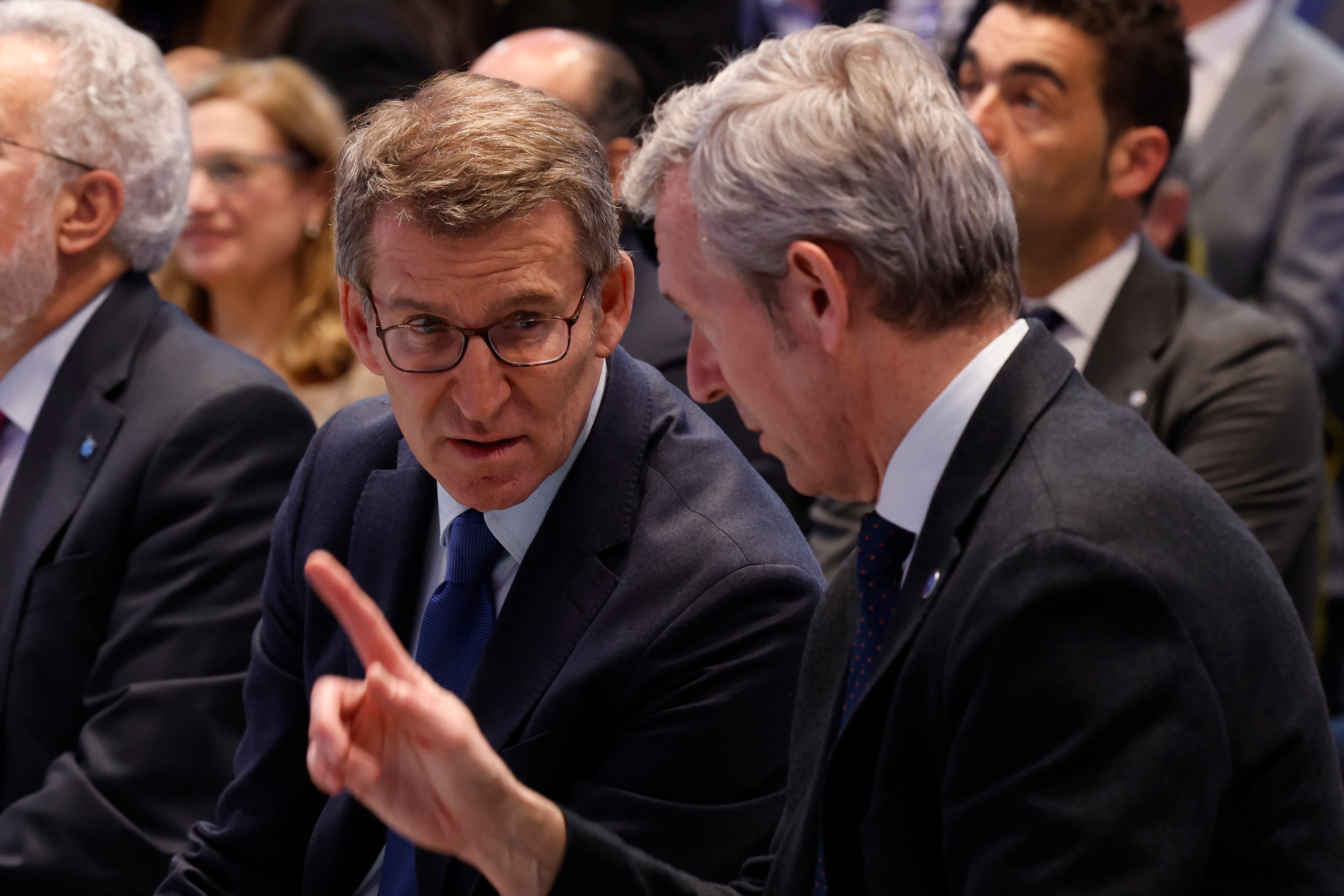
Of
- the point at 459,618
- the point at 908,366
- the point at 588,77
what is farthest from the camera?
the point at 588,77

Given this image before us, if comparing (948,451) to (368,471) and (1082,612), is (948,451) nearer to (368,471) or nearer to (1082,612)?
(1082,612)

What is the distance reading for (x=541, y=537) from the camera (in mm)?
1934

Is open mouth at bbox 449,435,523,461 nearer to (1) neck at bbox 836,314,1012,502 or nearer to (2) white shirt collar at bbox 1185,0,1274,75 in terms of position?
(1) neck at bbox 836,314,1012,502

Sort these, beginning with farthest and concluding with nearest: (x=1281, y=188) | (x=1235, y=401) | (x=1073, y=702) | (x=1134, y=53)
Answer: (x=1281, y=188) → (x=1134, y=53) → (x=1235, y=401) → (x=1073, y=702)

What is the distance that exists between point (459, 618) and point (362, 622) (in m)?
0.51

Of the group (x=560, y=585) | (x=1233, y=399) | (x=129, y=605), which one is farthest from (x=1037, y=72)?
(x=129, y=605)

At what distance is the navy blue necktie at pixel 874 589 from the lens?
159cm

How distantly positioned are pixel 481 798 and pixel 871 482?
1.77 feet

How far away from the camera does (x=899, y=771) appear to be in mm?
1478

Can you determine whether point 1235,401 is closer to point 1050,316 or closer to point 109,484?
point 1050,316

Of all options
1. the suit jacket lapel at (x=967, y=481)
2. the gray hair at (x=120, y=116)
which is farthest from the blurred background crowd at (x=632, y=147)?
the suit jacket lapel at (x=967, y=481)

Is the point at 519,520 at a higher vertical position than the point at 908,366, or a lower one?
lower

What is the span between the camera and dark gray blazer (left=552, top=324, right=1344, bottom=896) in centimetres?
130

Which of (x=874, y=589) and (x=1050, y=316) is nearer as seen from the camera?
(x=874, y=589)
